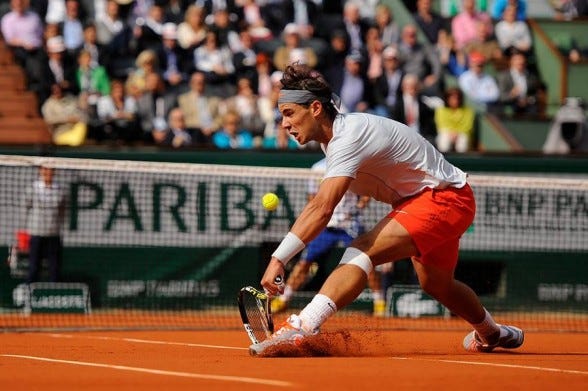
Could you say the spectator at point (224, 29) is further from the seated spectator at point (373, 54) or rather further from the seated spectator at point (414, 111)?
the seated spectator at point (414, 111)

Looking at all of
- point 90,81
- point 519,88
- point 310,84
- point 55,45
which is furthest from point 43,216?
point 519,88

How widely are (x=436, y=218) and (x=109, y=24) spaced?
1115 centimetres

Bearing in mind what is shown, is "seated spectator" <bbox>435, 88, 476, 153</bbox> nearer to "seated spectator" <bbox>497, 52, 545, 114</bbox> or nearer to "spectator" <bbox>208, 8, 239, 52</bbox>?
"seated spectator" <bbox>497, 52, 545, 114</bbox>

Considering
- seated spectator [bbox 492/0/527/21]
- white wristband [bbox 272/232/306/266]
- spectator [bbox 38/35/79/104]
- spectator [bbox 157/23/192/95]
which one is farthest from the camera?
seated spectator [bbox 492/0/527/21]

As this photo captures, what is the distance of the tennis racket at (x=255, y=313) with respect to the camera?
8453 mm

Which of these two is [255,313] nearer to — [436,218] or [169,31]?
[436,218]

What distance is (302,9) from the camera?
19438 millimetres

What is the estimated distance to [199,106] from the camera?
56.9 feet

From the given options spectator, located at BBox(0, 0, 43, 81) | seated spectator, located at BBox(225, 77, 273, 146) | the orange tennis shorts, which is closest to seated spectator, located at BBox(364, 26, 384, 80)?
seated spectator, located at BBox(225, 77, 273, 146)

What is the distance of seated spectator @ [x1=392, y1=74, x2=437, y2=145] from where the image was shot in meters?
17.7

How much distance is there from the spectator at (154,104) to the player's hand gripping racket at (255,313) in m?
8.48

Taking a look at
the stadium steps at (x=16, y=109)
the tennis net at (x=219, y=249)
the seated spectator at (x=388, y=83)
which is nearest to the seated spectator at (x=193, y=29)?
the stadium steps at (x=16, y=109)

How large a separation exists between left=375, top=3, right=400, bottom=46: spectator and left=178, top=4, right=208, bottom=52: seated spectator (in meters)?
2.75

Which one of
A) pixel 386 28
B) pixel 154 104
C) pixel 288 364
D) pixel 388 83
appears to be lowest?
pixel 288 364
